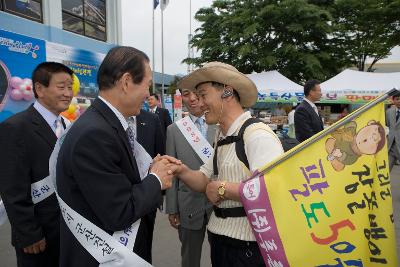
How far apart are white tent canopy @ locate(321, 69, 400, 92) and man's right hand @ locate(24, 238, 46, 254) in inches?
493

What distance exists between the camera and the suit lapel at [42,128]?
2098 mm

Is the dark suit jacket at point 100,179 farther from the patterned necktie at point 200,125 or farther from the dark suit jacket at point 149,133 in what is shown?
the patterned necktie at point 200,125

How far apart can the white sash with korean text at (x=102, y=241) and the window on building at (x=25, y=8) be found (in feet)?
33.2

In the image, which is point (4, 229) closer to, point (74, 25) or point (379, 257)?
point (379, 257)

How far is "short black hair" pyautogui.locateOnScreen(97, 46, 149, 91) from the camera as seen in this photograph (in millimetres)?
1425

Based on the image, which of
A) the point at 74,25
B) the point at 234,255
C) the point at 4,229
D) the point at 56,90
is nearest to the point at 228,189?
the point at 234,255

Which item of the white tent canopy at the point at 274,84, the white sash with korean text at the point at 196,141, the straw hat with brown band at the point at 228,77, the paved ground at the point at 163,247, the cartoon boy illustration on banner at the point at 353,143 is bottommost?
the paved ground at the point at 163,247

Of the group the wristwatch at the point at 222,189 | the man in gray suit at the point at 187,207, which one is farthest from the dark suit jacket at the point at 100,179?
the man in gray suit at the point at 187,207

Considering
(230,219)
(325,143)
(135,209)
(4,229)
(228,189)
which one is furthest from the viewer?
(4,229)

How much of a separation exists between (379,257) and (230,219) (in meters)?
0.68

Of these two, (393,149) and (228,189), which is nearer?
(228,189)

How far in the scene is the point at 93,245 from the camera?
4.64 feet

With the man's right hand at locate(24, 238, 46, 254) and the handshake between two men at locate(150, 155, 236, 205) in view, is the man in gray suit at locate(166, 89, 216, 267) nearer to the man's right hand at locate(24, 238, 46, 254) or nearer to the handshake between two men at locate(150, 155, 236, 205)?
the handshake between two men at locate(150, 155, 236, 205)

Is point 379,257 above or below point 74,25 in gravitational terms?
below
